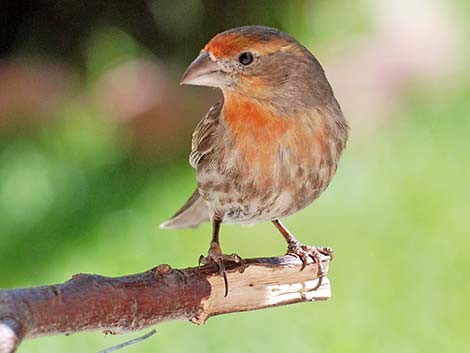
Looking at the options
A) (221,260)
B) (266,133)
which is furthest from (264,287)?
(266,133)

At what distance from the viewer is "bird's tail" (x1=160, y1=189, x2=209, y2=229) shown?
11.6 ft

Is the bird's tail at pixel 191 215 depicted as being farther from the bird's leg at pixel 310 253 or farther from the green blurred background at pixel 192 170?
the green blurred background at pixel 192 170

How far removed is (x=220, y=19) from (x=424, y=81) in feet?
4.28

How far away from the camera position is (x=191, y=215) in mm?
3580

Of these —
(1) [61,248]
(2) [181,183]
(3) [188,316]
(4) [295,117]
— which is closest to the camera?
(3) [188,316]

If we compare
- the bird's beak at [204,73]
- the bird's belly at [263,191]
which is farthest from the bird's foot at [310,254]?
the bird's beak at [204,73]

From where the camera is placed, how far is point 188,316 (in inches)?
106

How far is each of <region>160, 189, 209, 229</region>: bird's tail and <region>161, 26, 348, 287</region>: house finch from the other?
1.15 ft

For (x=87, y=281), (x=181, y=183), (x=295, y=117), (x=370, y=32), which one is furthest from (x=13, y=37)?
(x=87, y=281)

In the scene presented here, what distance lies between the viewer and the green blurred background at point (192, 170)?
496 cm

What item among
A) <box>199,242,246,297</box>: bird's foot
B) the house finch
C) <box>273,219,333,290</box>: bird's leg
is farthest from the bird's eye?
<box>273,219,333,290</box>: bird's leg

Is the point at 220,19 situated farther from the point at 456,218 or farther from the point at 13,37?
the point at 456,218

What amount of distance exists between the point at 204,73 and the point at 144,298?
2.04ft

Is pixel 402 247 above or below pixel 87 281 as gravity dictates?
above
